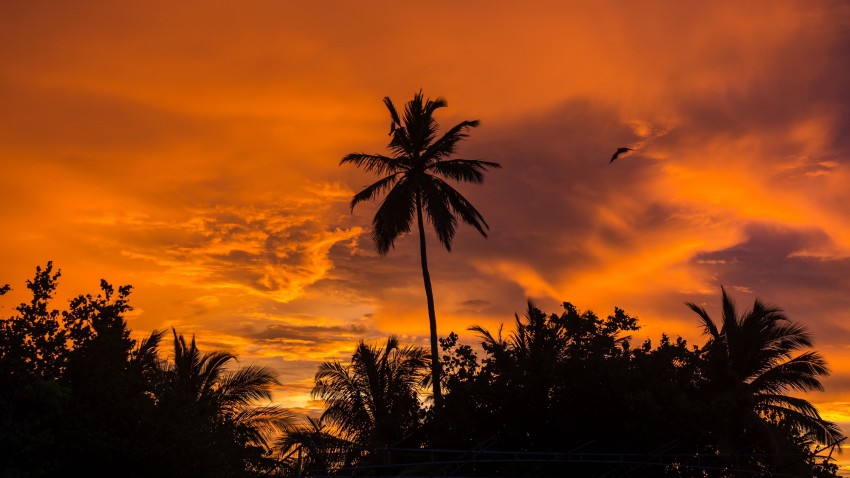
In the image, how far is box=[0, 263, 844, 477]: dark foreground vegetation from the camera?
79.4 feet

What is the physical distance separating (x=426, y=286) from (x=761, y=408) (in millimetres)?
17020

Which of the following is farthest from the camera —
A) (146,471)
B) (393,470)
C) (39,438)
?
(393,470)

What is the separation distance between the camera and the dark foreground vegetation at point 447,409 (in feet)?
79.4

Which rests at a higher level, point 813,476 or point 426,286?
point 426,286

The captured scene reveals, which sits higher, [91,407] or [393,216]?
[393,216]

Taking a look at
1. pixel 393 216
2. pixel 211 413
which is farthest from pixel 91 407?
pixel 393 216

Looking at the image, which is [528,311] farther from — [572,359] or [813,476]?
[813,476]

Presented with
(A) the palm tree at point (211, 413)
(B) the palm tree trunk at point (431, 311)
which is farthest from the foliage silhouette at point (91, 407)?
(B) the palm tree trunk at point (431, 311)

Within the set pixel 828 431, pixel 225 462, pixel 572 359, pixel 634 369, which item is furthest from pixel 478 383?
pixel 828 431

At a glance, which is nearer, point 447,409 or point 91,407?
point 91,407

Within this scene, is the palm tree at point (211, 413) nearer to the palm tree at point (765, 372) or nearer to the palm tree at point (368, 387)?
the palm tree at point (368, 387)

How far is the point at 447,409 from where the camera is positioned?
120 feet

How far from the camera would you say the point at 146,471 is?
24812 millimetres

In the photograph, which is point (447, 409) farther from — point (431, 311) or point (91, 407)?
point (91, 407)
